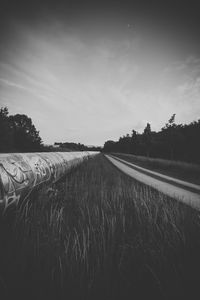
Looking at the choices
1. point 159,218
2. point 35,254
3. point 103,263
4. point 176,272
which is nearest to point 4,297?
point 35,254

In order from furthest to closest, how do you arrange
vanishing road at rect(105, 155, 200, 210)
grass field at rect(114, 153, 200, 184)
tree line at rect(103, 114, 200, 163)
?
1. tree line at rect(103, 114, 200, 163)
2. grass field at rect(114, 153, 200, 184)
3. vanishing road at rect(105, 155, 200, 210)

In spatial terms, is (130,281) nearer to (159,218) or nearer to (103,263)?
(103,263)

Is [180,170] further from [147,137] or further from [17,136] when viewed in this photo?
[147,137]

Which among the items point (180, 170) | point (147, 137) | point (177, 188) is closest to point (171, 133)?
point (147, 137)

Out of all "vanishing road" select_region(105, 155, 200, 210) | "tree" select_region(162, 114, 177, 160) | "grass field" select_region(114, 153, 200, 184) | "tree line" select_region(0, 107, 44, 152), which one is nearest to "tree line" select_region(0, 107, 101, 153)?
"tree line" select_region(0, 107, 44, 152)

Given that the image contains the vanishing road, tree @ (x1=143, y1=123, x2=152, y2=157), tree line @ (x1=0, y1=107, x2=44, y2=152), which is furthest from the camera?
tree @ (x1=143, y1=123, x2=152, y2=157)

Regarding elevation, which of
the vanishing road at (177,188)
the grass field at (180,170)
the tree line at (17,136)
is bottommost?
the grass field at (180,170)

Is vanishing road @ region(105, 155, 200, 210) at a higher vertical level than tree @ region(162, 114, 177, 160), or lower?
lower

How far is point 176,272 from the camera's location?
50.4 inches

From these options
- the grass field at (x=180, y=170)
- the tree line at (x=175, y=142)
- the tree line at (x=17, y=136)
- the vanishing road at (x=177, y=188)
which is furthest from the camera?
the tree line at (x=175, y=142)

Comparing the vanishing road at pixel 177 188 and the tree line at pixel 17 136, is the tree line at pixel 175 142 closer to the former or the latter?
the vanishing road at pixel 177 188

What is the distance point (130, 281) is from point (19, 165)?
2.37m

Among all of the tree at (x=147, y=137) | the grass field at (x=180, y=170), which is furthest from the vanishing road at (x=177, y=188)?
the tree at (x=147, y=137)

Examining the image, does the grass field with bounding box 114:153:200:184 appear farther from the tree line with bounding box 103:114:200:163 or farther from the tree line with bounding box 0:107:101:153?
the tree line with bounding box 0:107:101:153
